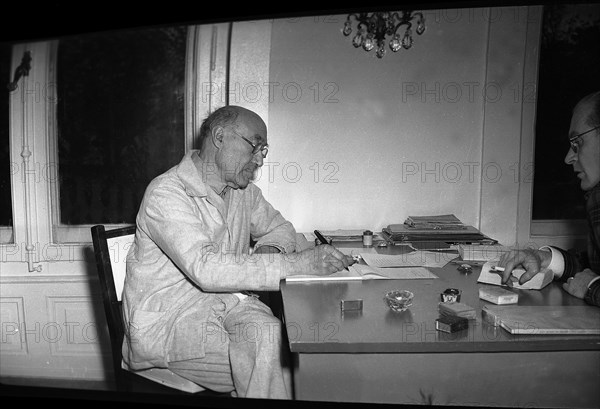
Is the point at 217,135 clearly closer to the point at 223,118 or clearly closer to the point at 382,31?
the point at 223,118

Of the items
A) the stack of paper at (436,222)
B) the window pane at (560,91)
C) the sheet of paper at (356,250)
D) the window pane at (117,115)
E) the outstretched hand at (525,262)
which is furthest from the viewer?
the window pane at (117,115)

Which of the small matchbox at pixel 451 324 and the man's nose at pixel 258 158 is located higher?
the man's nose at pixel 258 158

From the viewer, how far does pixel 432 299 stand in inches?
46.1

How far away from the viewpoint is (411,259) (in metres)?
1.57

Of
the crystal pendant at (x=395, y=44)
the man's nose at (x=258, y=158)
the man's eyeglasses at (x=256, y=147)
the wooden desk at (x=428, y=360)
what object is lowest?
the wooden desk at (x=428, y=360)

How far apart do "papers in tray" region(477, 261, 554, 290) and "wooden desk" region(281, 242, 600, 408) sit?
0.37 feet

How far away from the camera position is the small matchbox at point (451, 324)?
3.12 feet

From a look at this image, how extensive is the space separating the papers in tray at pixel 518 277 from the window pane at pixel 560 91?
111cm

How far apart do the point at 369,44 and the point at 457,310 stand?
150 cm

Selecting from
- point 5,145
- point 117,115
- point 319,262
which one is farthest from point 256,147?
point 5,145

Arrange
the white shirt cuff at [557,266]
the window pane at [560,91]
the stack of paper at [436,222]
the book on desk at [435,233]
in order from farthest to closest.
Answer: the window pane at [560,91], the stack of paper at [436,222], the book on desk at [435,233], the white shirt cuff at [557,266]

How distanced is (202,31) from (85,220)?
1.02 metres

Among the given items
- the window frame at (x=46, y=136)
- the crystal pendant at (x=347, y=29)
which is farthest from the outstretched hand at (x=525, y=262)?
the window frame at (x=46, y=136)

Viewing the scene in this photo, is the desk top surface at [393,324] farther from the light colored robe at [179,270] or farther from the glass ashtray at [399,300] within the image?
the light colored robe at [179,270]
